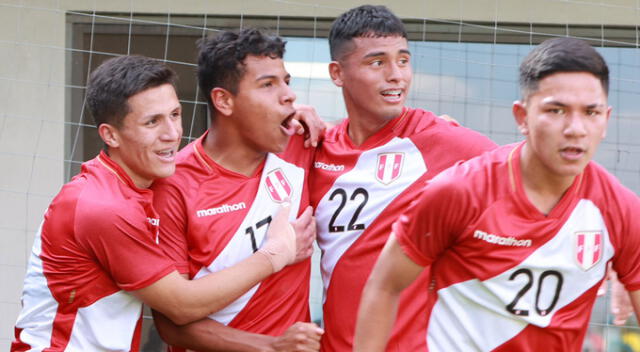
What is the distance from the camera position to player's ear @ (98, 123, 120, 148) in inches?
124

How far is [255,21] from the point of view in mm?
5375

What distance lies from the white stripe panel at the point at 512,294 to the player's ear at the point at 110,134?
46.0 inches

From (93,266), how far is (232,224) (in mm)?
467

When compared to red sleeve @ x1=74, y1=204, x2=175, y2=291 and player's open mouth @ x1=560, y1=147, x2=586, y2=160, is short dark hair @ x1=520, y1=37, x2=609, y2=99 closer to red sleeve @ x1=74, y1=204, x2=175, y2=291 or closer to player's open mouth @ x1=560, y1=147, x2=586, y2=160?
player's open mouth @ x1=560, y1=147, x2=586, y2=160

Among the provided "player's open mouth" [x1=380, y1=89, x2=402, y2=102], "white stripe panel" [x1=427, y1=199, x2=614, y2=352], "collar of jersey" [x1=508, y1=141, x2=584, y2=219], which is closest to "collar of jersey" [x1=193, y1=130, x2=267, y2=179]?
"player's open mouth" [x1=380, y1=89, x2=402, y2=102]

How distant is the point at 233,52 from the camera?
131 inches

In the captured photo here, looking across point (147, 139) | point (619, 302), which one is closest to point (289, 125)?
point (147, 139)

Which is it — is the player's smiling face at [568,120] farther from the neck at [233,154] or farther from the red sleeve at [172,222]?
the red sleeve at [172,222]

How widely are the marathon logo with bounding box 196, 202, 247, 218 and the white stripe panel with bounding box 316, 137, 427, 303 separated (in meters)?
0.28

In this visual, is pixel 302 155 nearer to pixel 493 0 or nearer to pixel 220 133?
pixel 220 133

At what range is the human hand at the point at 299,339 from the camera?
10.1 ft

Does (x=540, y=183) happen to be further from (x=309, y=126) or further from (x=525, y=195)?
(x=309, y=126)

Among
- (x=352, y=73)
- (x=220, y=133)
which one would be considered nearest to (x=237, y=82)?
(x=220, y=133)

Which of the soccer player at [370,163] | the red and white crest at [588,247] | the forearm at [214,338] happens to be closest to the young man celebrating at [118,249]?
the forearm at [214,338]
